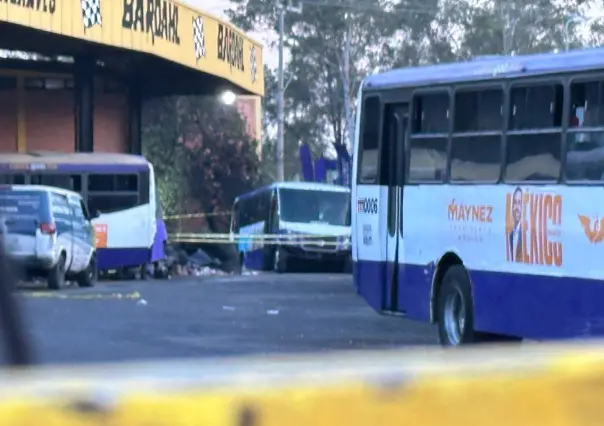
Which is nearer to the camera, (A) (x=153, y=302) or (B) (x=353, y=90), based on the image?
(A) (x=153, y=302)

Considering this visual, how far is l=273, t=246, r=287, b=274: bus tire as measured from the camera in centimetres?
3666

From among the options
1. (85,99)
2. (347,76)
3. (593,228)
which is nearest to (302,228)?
(85,99)

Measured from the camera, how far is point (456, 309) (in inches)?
553

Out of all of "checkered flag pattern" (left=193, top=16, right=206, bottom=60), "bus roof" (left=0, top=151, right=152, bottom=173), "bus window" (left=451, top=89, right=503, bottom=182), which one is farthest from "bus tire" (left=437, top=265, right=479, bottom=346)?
"checkered flag pattern" (left=193, top=16, right=206, bottom=60)

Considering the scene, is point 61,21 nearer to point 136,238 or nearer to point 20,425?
point 136,238

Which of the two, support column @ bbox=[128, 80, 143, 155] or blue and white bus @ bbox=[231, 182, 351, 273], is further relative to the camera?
support column @ bbox=[128, 80, 143, 155]

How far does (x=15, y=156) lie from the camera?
102ft

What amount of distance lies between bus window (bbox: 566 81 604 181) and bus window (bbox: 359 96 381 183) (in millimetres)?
3554

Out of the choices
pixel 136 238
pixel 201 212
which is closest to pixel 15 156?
pixel 136 238

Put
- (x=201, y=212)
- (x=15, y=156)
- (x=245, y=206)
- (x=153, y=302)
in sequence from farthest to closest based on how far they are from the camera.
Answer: (x=201, y=212), (x=245, y=206), (x=15, y=156), (x=153, y=302)

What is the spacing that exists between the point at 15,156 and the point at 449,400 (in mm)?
28927

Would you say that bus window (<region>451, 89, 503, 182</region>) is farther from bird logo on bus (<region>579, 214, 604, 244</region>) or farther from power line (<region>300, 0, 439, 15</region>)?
power line (<region>300, 0, 439, 15</region>)

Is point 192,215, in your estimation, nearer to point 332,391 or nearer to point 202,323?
point 202,323

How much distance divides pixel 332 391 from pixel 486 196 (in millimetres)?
10540
